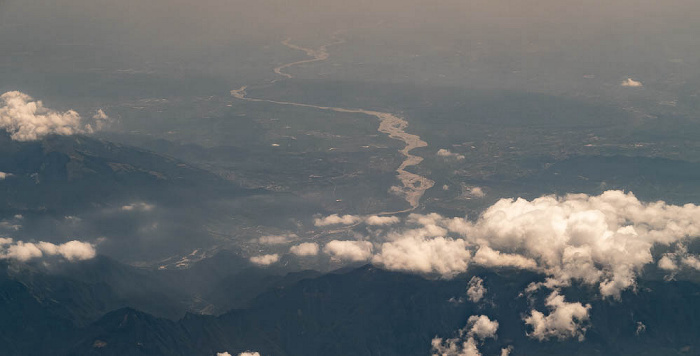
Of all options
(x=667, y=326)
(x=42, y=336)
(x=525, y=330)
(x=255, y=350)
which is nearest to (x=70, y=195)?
(x=42, y=336)

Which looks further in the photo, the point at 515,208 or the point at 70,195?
the point at 70,195

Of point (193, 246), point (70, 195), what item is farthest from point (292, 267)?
point (70, 195)

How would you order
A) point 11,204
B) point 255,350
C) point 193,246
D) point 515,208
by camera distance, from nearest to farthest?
point 255,350, point 515,208, point 193,246, point 11,204

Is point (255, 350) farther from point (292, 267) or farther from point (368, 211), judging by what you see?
point (368, 211)

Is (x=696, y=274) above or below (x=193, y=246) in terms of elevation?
above

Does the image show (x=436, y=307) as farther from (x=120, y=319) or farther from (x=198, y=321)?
(x=120, y=319)

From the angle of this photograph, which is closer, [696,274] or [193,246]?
[696,274]

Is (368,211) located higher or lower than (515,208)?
lower

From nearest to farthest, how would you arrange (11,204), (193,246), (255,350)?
1. (255,350)
2. (193,246)
3. (11,204)

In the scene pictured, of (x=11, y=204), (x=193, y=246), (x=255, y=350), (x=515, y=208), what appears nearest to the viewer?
(x=255, y=350)
